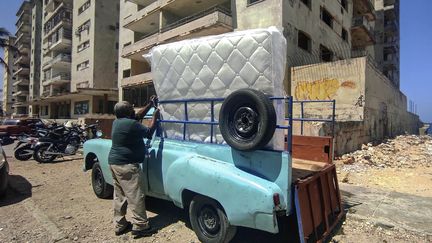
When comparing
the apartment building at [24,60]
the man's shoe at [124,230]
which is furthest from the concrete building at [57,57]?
the man's shoe at [124,230]

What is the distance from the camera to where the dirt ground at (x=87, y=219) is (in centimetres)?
402

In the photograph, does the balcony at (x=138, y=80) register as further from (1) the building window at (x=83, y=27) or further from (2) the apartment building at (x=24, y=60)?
(2) the apartment building at (x=24, y=60)

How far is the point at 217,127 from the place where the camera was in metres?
3.87

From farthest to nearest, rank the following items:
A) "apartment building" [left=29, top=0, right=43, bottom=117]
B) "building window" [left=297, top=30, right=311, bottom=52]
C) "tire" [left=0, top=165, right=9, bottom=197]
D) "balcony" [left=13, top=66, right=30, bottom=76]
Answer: "balcony" [left=13, top=66, right=30, bottom=76] < "apartment building" [left=29, top=0, right=43, bottom=117] < "building window" [left=297, top=30, right=311, bottom=52] < "tire" [left=0, top=165, right=9, bottom=197]

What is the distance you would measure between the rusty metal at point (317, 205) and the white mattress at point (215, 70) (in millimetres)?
594

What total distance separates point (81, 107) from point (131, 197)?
37441mm

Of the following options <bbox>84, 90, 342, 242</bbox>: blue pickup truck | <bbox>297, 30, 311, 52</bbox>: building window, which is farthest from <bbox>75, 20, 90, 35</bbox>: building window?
<bbox>84, 90, 342, 242</bbox>: blue pickup truck

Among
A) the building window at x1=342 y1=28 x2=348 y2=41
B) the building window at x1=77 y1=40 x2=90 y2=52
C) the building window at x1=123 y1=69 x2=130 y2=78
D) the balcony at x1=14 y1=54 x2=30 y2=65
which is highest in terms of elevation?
the balcony at x1=14 y1=54 x2=30 y2=65

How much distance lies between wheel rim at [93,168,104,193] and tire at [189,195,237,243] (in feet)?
8.74

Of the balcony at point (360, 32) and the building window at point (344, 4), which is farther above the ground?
the building window at point (344, 4)

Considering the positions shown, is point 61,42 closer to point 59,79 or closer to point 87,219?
point 59,79

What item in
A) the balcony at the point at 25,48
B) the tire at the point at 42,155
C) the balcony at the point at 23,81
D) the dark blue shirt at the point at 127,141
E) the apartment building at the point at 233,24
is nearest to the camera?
the dark blue shirt at the point at 127,141

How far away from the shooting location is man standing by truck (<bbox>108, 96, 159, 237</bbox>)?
13.4 ft

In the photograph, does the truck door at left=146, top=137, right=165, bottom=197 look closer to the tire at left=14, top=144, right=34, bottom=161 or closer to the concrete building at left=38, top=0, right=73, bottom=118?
the tire at left=14, top=144, right=34, bottom=161
